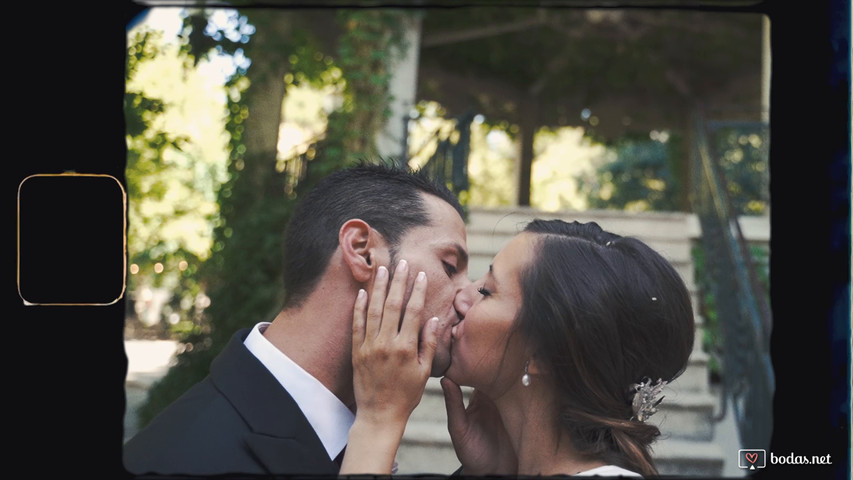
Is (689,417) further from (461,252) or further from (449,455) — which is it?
(461,252)

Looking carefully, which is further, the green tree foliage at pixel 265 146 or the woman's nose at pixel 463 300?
the green tree foliage at pixel 265 146

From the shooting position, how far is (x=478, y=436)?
1926mm

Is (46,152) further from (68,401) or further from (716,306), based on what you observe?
(716,306)

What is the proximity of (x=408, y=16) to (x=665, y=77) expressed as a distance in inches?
184

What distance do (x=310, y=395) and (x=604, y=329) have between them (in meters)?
0.69

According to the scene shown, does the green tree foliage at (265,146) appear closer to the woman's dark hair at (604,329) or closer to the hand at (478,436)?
the hand at (478,436)

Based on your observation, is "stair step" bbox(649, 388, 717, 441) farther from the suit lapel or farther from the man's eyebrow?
the suit lapel

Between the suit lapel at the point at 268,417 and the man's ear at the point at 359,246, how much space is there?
312 millimetres

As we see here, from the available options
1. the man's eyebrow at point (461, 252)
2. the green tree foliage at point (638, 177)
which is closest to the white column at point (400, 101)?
the man's eyebrow at point (461, 252)

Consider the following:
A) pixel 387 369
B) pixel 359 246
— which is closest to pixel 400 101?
pixel 359 246

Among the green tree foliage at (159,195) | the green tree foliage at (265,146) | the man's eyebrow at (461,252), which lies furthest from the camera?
the green tree foliage at (265,146)

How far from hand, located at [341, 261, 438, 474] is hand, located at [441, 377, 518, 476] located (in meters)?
0.32

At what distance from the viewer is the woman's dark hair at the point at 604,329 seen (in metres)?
1.66

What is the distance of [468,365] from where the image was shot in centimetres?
172
